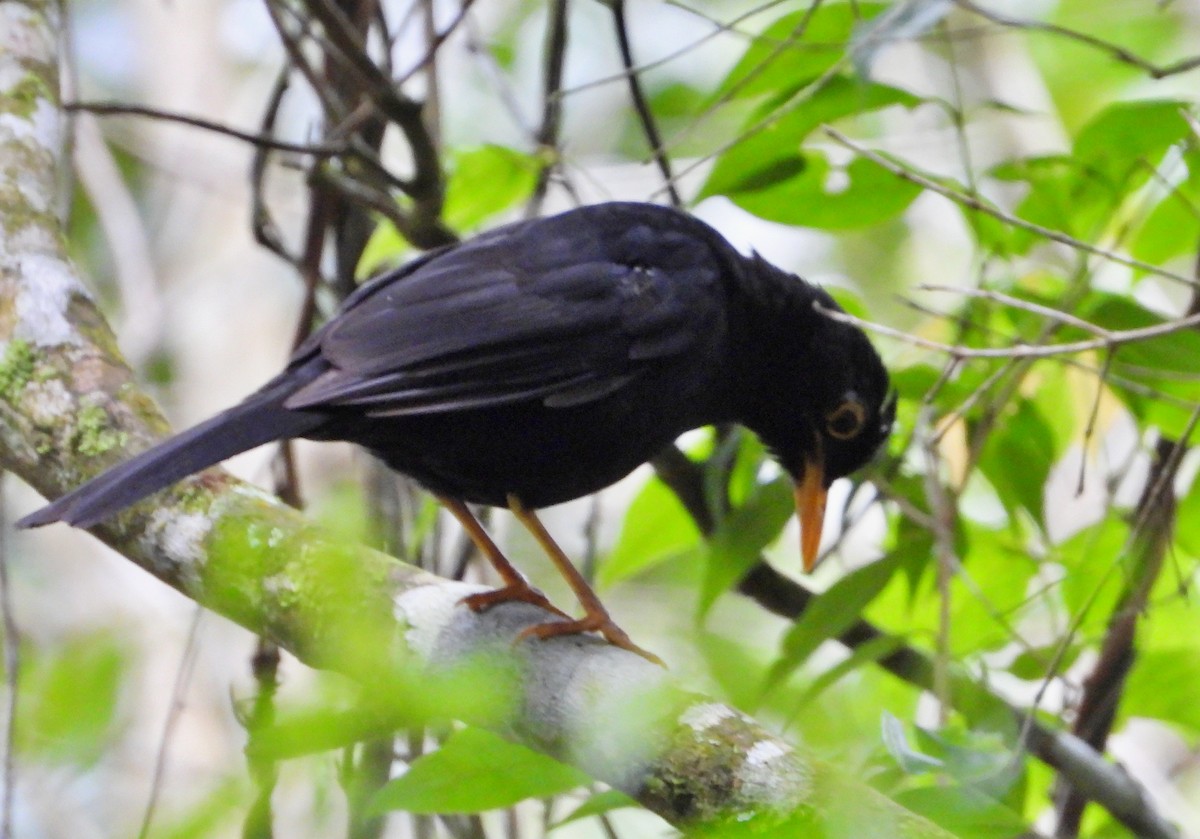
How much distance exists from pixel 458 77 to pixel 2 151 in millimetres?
5492

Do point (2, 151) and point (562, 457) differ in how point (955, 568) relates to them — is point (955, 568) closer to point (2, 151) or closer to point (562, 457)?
point (562, 457)

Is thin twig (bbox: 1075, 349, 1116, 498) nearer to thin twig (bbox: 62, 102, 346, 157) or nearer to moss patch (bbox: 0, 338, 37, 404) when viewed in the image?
thin twig (bbox: 62, 102, 346, 157)

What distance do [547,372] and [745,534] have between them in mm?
672

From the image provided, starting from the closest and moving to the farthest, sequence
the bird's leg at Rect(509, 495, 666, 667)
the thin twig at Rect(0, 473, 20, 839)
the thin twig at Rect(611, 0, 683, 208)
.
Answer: the thin twig at Rect(0, 473, 20, 839)
the bird's leg at Rect(509, 495, 666, 667)
the thin twig at Rect(611, 0, 683, 208)

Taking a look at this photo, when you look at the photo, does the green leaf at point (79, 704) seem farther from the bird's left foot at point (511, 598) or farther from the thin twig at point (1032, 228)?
the thin twig at point (1032, 228)

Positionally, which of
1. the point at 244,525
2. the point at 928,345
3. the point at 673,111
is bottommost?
the point at 244,525

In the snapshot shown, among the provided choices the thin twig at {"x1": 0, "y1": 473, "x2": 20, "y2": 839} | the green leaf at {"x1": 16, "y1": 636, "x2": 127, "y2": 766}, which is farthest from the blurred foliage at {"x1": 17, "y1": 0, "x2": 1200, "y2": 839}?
the green leaf at {"x1": 16, "y1": 636, "x2": 127, "y2": 766}

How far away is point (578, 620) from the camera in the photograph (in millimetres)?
A: 2744

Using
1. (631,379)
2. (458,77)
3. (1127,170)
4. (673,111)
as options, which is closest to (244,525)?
(631,379)

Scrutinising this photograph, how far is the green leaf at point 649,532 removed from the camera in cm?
343

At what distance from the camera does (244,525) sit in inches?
99.0

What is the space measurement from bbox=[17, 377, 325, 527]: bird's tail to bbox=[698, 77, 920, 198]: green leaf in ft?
3.74

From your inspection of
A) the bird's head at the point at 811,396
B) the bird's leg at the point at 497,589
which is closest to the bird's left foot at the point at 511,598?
the bird's leg at the point at 497,589

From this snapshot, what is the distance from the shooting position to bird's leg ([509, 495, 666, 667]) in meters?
2.62
